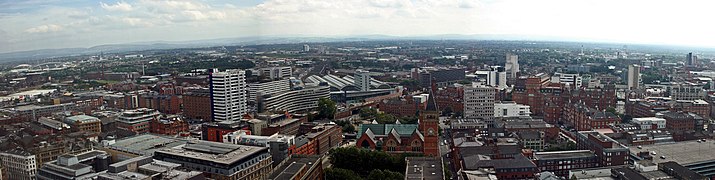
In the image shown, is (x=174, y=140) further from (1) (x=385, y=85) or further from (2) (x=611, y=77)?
(2) (x=611, y=77)

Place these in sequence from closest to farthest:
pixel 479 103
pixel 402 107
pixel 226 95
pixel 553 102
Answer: pixel 226 95, pixel 479 103, pixel 553 102, pixel 402 107

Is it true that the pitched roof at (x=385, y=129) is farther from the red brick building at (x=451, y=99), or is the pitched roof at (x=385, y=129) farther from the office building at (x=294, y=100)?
the red brick building at (x=451, y=99)

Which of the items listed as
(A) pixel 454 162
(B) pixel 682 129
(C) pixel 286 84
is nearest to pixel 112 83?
(C) pixel 286 84

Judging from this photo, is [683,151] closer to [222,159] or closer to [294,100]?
[222,159]

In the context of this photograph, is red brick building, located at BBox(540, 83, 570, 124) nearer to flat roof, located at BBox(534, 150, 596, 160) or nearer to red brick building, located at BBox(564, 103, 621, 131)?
red brick building, located at BBox(564, 103, 621, 131)

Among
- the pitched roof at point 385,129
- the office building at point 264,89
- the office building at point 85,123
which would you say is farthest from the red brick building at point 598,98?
the office building at point 85,123

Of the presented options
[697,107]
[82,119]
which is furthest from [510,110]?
[82,119]
